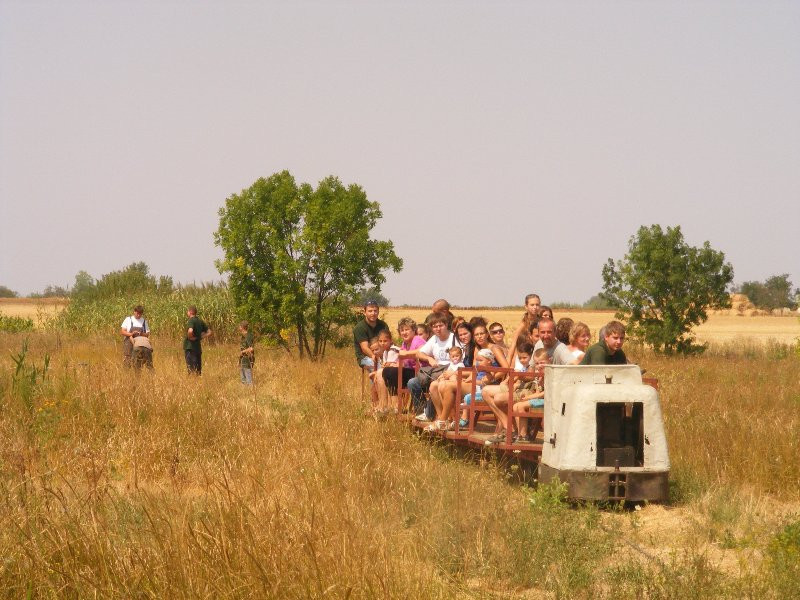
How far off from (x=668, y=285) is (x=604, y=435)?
21.1 metres

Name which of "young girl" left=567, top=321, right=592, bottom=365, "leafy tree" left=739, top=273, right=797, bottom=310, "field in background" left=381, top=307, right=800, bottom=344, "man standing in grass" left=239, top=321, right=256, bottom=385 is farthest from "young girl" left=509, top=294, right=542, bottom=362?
"leafy tree" left=739, top=273, right=797, bottom=310

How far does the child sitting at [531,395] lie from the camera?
10.7m

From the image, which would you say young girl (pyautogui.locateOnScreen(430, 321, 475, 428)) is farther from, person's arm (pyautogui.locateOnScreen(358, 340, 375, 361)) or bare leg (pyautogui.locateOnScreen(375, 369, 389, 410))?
person's arm (pyautogui.locateOnScreen(358, 340, 375, 361))

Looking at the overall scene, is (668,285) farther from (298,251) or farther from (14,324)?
(14,324)

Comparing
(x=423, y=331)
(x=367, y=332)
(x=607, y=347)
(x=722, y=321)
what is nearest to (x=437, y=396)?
(x=607, y=347)

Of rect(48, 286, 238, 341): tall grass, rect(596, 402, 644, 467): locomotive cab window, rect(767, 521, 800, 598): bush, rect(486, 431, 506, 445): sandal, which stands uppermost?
rect(48, 286, 238, 341): tall grass

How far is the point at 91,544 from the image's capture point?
18.5 ft

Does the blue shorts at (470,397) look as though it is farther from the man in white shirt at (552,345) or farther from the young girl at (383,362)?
the young girl at (383,362)

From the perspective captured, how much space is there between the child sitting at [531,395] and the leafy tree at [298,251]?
1645cm

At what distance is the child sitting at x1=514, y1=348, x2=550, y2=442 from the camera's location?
1066cm

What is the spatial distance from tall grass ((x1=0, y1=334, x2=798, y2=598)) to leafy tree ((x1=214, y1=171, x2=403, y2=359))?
13.3 meters

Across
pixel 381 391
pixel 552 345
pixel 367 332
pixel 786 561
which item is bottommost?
pixel 786 561

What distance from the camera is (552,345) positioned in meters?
11.2

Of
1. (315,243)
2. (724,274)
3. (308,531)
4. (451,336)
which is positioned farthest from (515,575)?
(724,274)
